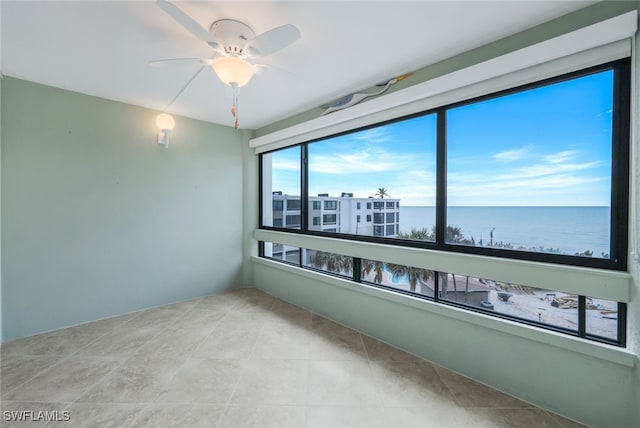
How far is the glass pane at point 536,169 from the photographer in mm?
1515

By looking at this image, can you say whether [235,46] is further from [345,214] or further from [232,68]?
[345,214]

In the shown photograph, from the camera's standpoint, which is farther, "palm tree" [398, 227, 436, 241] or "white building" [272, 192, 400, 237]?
"white building" [272, 192, 400, 237]

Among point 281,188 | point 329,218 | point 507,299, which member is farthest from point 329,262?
point 507,299

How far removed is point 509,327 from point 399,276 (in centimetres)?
90

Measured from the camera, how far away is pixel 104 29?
1682 millimetres

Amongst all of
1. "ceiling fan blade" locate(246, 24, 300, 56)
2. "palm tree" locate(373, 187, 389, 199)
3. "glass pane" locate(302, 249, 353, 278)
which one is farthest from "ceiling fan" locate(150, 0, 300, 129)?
"glass pane" locate(302, 249, 353, 278)

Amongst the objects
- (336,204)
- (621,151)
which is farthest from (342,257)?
(621,151)

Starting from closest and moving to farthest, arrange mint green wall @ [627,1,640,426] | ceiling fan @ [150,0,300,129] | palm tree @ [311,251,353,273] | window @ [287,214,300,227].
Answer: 1. mint green wall @ [627,1,640,426]
2. ceiling fan @ [150,0,300,129]
3. palm tree @ [311,251,353,273]
4. window @ [287,214,300,227]

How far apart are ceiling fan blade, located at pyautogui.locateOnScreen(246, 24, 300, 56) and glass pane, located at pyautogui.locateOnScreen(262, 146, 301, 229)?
1.83 metres

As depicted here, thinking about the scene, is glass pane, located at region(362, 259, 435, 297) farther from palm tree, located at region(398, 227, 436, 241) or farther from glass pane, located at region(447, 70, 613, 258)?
glass pane, located at region(447, 70, 613, 258)

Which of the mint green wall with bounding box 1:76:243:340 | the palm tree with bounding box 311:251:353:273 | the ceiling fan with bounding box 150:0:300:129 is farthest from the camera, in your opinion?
the palm tree with bounding box 311:251:353:273

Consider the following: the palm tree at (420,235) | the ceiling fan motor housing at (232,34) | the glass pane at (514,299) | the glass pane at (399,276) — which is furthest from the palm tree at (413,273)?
the ceiling fan motor housing at (232,34)

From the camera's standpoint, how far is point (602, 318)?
1.52 m

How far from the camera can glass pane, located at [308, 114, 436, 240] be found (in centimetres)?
224
